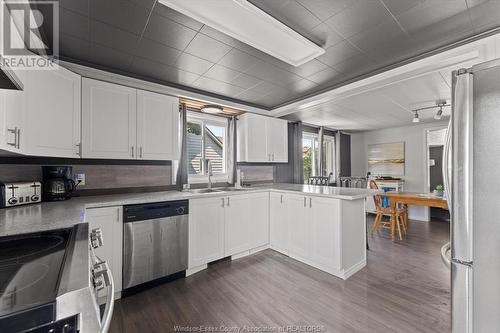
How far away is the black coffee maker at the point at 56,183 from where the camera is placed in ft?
6.40

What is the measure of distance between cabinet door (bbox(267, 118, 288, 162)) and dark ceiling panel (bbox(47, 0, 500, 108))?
122 cm

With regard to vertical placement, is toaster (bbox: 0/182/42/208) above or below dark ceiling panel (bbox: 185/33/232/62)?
below

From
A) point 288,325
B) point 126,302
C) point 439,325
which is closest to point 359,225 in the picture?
point 439,325

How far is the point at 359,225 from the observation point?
261 centimetres

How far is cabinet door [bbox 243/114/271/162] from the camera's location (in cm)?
361

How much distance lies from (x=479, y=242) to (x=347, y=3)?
5.61 ft

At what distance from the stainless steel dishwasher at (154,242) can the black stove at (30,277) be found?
3.35ft

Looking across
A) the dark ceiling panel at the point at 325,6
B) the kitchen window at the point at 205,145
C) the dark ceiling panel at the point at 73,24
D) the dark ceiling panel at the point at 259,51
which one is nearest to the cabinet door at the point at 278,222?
the kitchen window at the point at 205,145

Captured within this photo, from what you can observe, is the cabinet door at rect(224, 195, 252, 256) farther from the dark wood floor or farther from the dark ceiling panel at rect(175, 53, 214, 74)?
the dark ceiling panel at rect(175, 53, 214, 74)

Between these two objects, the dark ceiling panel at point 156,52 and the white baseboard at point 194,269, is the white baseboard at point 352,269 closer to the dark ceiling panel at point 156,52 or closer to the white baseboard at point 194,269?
the white baseboard at point 194,269

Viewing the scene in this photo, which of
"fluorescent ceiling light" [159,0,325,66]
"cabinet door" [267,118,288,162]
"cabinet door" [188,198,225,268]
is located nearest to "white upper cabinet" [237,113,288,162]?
"cabinet door" [267,118,288,162]

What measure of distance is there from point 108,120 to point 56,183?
2.52ft
